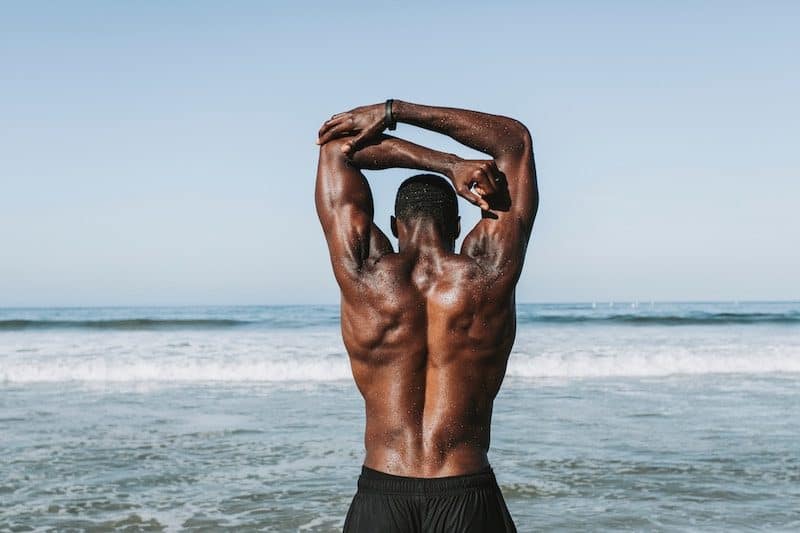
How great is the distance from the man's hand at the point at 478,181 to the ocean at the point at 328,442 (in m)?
3.92

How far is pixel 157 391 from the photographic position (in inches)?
556

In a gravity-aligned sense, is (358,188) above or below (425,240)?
above

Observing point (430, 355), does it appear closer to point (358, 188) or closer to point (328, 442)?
point (358, 188)

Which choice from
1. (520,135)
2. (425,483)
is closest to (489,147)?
(520,135)

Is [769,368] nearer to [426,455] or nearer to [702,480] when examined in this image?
[702,480]

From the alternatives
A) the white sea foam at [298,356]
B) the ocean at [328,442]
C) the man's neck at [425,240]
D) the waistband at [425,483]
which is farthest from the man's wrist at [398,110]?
the white sea foam at [298,356]

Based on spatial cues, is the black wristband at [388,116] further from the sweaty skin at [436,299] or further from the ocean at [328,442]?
the ocean at [328,442]

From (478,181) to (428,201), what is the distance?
0.19 meters

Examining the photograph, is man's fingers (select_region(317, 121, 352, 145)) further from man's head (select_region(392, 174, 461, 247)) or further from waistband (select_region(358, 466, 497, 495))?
waistband (select_region(358, 466, 497, 495))

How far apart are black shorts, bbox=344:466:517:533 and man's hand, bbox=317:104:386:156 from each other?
122cm

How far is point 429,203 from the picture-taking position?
10.5 feet

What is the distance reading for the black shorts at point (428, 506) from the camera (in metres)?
3.07

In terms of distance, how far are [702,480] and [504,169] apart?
549 centimetres

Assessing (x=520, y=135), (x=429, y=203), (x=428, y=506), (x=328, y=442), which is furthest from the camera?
(x=328, y=442)
